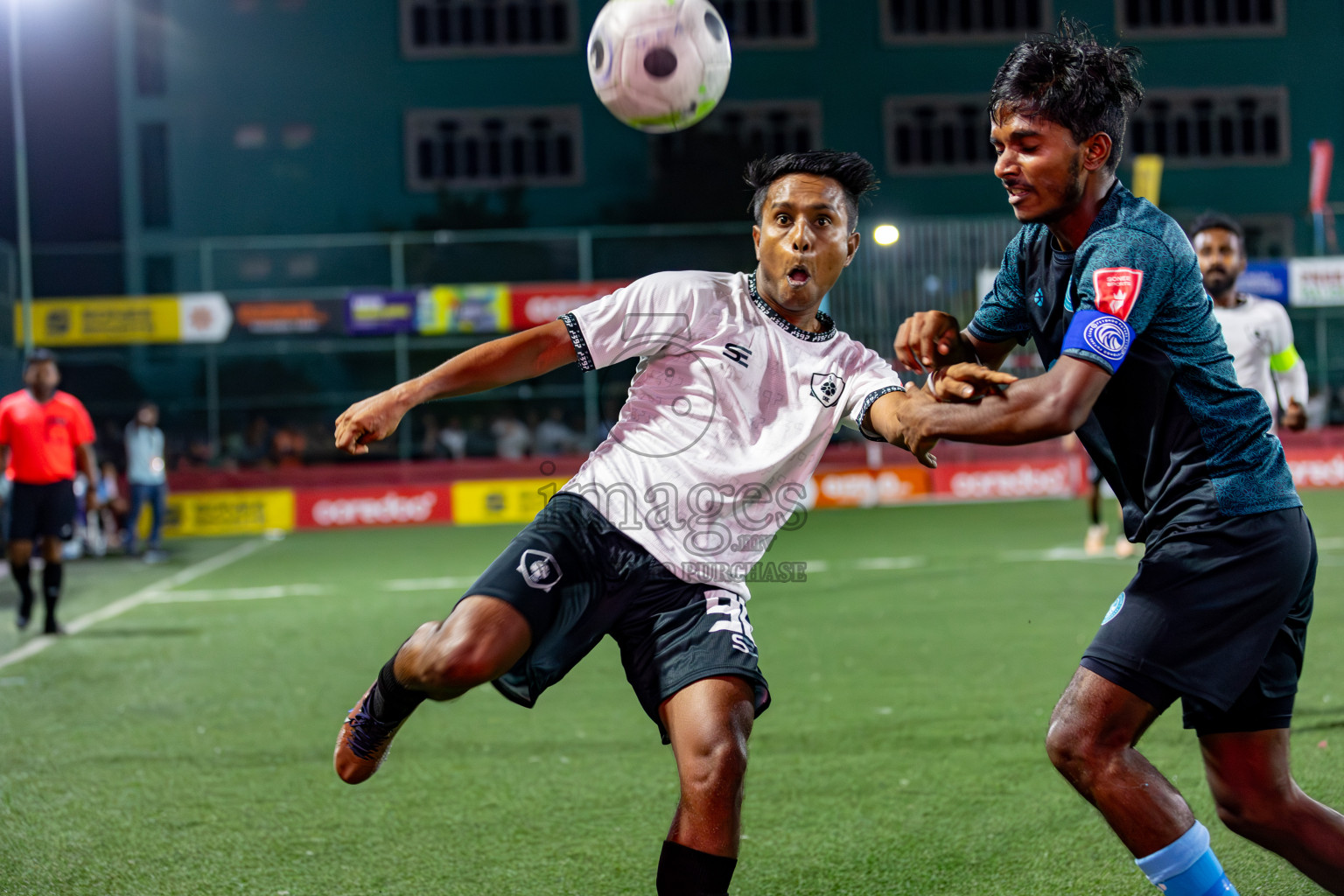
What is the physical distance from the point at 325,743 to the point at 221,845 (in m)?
1.52

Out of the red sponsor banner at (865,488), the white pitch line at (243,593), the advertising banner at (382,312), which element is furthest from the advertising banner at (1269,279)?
the white pitch line at (243,593)

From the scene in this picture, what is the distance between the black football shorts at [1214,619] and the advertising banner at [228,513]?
60.2 ft

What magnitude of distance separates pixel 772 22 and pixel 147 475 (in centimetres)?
2366

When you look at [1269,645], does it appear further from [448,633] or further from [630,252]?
[630,252]

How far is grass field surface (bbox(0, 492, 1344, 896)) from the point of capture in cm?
407

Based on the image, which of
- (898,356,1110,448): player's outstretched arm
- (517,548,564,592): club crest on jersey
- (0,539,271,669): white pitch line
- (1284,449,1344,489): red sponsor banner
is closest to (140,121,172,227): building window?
(0,539,271,669): white pitch line

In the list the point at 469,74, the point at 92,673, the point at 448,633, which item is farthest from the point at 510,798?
the point at 469,74

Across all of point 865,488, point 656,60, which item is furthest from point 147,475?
point 656,60

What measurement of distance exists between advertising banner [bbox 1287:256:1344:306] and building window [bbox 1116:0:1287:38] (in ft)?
46.6

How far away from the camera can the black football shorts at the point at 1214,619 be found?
278 centimetres

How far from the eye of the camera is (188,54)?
33.6m

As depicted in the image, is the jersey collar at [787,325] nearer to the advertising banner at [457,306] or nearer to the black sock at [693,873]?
the black sock at [693,873]

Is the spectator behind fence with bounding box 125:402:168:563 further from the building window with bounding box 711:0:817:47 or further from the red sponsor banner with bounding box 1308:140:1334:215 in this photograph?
the building window with bounding box 711:0:817:47

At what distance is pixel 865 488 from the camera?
20328mm
